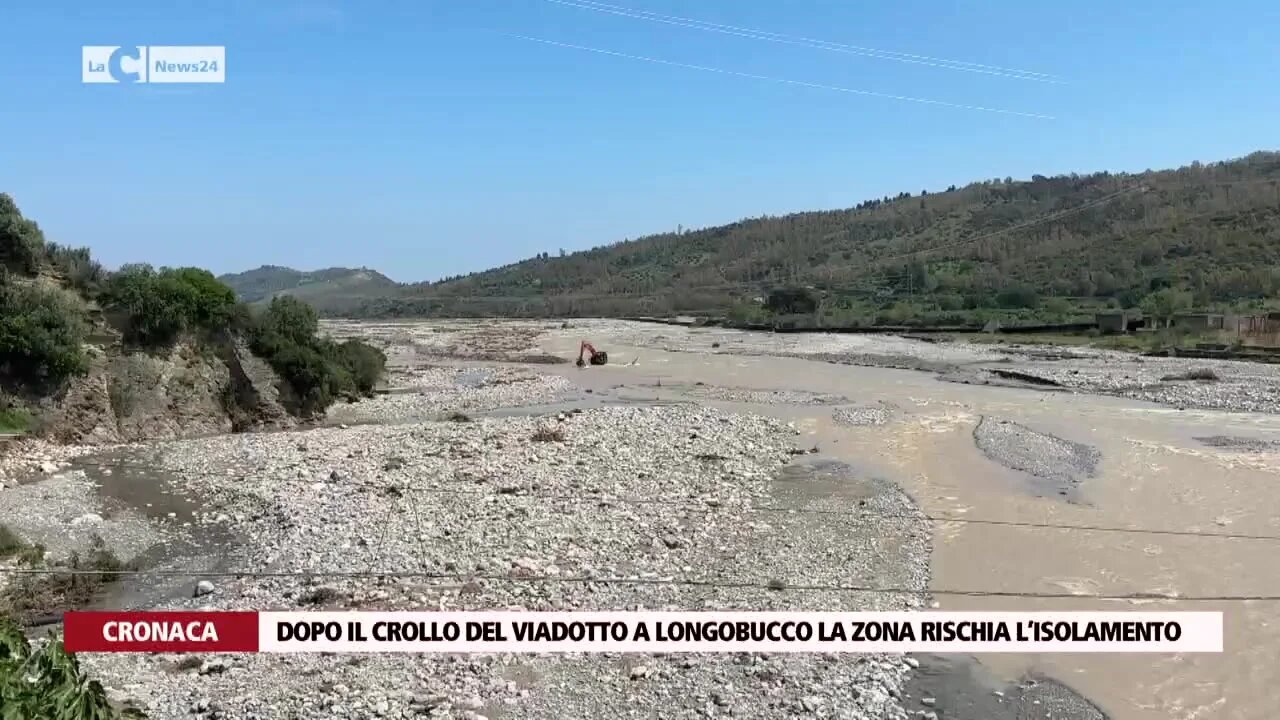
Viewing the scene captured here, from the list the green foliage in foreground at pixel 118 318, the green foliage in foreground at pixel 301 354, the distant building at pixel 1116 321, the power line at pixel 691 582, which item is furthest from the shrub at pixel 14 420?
the distant building at pixel 1116 321

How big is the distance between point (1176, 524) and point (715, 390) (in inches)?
821

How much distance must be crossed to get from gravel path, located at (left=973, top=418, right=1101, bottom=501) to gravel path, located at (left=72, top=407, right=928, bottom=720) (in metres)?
3.50

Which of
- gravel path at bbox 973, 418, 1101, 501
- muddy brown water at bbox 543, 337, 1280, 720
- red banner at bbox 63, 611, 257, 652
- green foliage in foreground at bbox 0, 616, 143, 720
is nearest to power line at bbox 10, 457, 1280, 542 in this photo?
muddy brown water at bbox 543, 337, 1280, 720

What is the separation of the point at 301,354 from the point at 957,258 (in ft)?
312

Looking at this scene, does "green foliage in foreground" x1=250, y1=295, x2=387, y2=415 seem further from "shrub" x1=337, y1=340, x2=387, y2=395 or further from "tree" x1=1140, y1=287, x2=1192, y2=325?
"tree" x1=1140, y1=287, x2=1192, y2=325

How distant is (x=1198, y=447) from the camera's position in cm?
1931

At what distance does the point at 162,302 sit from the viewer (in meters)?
20.4

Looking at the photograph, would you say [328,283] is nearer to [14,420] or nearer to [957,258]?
[957,258]

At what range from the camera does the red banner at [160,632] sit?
25.2 ft

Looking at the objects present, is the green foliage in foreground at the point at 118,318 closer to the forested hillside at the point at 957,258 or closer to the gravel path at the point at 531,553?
the gravel path at the point at 531,553

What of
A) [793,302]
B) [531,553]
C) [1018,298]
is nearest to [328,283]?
[793,302]

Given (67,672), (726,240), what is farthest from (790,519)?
(726,240)

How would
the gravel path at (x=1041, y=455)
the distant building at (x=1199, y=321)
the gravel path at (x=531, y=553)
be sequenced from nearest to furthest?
the gravel path at (x=531, y=553) → the gravel path at (x=1041, y=455) → the distant building at (x=1199, y=321)

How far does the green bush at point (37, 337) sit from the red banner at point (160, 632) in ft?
37.1
